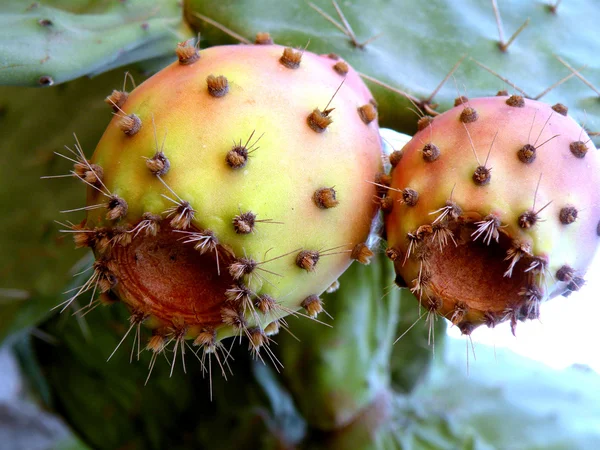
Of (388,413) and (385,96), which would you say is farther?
→ (388,413)

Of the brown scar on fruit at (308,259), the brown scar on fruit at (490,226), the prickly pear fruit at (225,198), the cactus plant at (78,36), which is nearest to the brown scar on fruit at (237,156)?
the prickly pear fruit at (225,198)

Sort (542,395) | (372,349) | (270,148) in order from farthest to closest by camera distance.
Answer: (542,395), (372,349), (270,148)

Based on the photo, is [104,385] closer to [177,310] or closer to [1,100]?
[1,100]

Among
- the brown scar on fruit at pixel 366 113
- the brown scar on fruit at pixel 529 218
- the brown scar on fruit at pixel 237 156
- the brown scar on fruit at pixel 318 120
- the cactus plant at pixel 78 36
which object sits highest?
the brown scar on fruit at pixel 529 218

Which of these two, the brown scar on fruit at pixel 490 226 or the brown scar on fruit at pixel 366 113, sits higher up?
the brown scar on fruit at pixel 490 226

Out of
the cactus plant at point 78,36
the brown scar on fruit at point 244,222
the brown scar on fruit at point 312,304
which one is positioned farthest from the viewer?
the cactus plant at point 78,36

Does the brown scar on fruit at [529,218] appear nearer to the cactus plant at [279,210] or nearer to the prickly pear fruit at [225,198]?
the cactus plant at [279,210]

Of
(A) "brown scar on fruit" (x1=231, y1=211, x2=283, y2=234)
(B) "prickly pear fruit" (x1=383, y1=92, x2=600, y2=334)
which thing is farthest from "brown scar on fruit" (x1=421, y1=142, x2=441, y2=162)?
(A) "brown scar on fruit" (x1=231, y1=211, x2=283, y2=234)

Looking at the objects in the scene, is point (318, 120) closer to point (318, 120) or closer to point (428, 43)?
point (318, 120)

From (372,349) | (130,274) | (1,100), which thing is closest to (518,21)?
(372,349)
